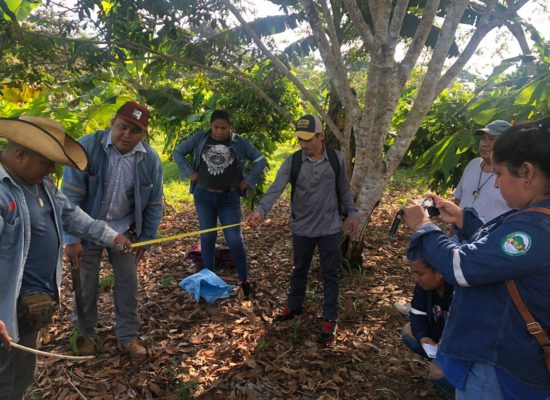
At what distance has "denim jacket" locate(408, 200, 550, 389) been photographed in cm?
151

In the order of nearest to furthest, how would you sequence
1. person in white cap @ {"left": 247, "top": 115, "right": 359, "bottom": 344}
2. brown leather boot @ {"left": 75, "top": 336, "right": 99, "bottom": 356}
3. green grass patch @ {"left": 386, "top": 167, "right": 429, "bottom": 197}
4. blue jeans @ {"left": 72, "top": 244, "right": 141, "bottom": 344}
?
blue jeans @ {"left": 72, "top": 244, "right": 141, "bottom": 344}
brown leather boot @ {"left": 75, "top": 336, "right": 99, "bottom": 356}
person in white cap @ {"left": 247, "top": 115, "right": 359, "bottom": 344}
green grass patch @ {"left": 386, "top": 167, "right": 429, "bottom": 197}

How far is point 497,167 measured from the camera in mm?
1623

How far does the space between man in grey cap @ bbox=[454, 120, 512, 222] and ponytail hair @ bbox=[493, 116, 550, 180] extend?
6.88 feet

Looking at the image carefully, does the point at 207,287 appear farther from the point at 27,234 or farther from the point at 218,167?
the point at 27,234

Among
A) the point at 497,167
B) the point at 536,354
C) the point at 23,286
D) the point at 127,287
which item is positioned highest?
the point at 497,167

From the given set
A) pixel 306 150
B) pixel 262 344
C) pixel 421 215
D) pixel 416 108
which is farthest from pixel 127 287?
pixel 416 108

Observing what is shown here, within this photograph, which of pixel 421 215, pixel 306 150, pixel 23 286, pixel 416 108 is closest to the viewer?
pixel 421 215

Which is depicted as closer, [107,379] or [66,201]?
[66,201]

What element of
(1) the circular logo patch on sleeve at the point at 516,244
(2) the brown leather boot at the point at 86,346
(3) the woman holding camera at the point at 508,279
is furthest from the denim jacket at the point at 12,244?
(1) the circular logo patch on sleeve at the point at 516,244

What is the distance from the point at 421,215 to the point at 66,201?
2311 millimetres

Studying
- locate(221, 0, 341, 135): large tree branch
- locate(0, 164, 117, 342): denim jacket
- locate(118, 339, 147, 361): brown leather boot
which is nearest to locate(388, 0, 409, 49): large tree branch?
locate(221, 0, 341, 135): large tree branch

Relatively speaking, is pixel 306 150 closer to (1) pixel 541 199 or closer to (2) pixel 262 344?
(2) pixel 262 344

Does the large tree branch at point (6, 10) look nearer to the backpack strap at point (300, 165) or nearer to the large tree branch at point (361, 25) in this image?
the backpack strap at point (300, 165)

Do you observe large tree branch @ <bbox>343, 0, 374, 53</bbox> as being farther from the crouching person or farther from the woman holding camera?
the woman holding camera
